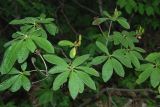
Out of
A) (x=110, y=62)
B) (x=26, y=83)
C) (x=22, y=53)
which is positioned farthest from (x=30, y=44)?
(x=110, y=62)

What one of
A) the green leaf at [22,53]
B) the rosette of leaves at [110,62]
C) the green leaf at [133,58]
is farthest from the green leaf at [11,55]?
the green leaf at [133,58]

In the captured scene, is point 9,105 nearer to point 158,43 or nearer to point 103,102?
point 103,102

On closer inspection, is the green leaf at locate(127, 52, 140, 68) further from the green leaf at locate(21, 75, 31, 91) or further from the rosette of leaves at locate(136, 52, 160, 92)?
the green leaf at locate(21, 75, 31, 91)

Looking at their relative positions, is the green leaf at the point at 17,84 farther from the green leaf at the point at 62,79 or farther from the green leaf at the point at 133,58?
the green leaf at the point at 133,58

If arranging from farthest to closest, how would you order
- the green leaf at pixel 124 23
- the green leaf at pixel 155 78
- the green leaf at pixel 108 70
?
the green leaf at pixel 124 23
the green leaf at pixel 155 78
the green leaf at pixel 108 70

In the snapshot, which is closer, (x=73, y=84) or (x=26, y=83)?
(x=73, y=84)

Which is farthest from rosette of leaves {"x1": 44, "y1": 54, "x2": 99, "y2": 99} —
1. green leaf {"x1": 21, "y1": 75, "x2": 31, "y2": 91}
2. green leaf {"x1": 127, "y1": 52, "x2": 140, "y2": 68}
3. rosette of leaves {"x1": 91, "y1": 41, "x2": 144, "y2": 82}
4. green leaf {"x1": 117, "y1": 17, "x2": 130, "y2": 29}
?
green leaf {"x1": 117, "y1": 17, "x2": 130, "y2": 29}

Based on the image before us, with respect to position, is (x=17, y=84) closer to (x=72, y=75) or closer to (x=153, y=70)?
(x=72, y=75)

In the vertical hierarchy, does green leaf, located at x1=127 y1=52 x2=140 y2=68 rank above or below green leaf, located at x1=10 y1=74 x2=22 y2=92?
above

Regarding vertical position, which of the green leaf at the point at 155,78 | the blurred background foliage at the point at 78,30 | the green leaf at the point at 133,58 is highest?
the green leaf at the point at 133,58

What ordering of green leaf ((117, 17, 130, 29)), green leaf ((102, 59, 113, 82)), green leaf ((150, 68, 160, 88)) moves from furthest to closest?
green leaf ((117, 17, 130, 29)) → green leaf ((150, 68, 160, 88)) → green leaf ((102, 59, 113, 82))
